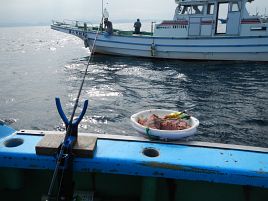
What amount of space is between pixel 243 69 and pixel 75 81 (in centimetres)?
940

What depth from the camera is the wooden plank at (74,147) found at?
2662 millimetres

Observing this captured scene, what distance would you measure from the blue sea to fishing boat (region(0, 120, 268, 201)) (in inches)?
68.1

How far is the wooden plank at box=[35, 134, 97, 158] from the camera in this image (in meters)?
2.66

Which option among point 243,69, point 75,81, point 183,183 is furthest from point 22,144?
point 243,69

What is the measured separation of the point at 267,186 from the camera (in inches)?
97.8

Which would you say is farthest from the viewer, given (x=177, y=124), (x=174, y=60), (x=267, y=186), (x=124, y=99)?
(x=174, y=60)

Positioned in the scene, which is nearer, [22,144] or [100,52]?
[22,144]

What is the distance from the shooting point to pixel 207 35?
58.6 feet

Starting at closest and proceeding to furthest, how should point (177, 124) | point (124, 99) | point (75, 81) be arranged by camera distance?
point (177, 124), point (124, 99), point (75, 81)

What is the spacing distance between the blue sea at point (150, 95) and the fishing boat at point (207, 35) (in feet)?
2.14

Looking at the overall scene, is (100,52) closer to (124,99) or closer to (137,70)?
(137,70)

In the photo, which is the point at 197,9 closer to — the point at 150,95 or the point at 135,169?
the point at 150,95

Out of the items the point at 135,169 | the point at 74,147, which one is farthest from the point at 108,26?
the point at 135,169

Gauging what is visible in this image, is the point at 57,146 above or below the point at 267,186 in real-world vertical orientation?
above
